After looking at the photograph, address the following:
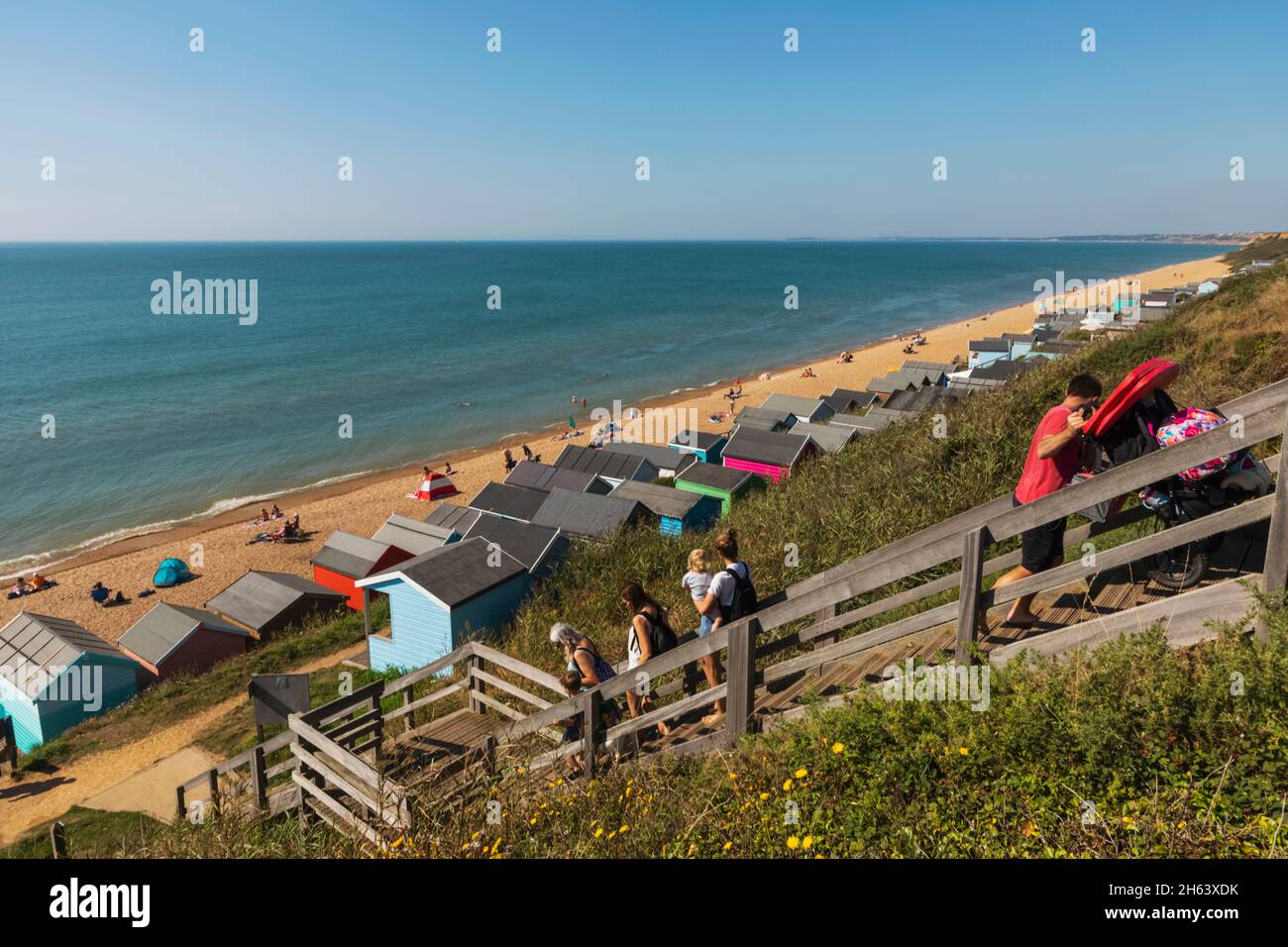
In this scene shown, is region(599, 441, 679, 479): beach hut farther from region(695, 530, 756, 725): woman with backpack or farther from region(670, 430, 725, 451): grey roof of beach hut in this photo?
region(695, 530, 756, 725): woman with backpack

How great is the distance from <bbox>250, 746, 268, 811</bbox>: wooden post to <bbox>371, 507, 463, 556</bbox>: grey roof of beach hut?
15.2 meters

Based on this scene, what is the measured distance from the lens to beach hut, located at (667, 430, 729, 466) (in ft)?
97.8

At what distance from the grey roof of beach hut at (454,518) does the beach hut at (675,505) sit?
4395 millimetres

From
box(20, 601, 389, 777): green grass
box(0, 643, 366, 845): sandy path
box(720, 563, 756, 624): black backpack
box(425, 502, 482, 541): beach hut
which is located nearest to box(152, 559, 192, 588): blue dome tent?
box(20, 601, 389, 777): green grass

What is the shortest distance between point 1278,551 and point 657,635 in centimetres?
383

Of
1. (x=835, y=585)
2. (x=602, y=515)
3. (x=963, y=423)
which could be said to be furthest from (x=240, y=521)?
(x=835, y=585)

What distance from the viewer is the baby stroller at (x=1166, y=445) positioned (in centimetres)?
485

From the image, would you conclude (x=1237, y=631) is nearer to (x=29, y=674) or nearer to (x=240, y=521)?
(x=29, y=674)

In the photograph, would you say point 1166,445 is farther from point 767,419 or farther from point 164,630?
point 767,419

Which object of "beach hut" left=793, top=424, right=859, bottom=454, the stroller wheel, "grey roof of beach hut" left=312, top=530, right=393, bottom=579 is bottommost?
"grey roof of beach hut" left=312, top=530, right=393, bottom=579

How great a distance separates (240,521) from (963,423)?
30.4 m

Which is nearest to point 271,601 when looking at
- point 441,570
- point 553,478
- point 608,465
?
point 441,570

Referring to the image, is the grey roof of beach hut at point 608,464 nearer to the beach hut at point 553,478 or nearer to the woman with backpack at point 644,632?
the beach hut at point 553,478
